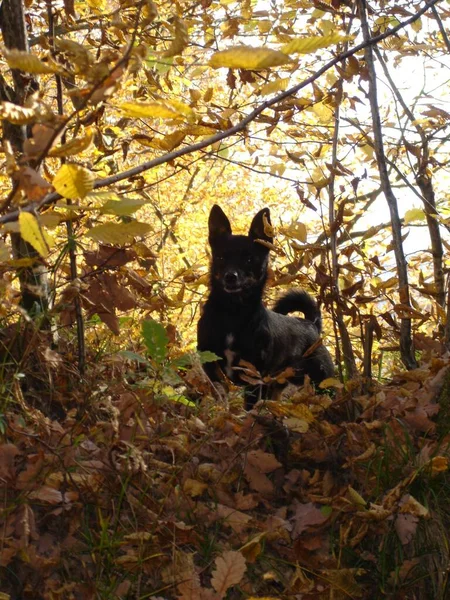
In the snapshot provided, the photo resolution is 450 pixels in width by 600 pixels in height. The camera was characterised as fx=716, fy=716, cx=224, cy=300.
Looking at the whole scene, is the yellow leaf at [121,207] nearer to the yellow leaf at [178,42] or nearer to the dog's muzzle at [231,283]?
the yellow leaf at [178,42]

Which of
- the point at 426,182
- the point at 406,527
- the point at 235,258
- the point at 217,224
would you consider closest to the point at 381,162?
the point at 426,182

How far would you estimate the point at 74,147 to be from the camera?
1.55 metres

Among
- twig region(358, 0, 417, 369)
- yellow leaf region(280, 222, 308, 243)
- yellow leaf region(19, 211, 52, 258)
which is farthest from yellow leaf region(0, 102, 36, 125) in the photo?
twig region(358, 0, 417, 369)

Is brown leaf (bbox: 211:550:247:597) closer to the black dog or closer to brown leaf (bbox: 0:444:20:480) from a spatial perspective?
brown leaf (bbox: 0:444:20:480)

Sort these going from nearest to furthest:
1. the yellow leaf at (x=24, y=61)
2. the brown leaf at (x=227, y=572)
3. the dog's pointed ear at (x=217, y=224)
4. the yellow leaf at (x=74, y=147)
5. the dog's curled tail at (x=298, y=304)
Result: 1. the yellow leaf at (x=24, y=61)
2. the yellow leaf at (x=74, y=147)
3. the brown leaf at (x=227, y=572)
4. the dog's pointed ear at (x=217, y=224)
5. the dog's curled tail at (x=298, y=304)

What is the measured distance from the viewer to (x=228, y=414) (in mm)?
3197

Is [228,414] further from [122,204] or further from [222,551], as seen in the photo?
[122,204]

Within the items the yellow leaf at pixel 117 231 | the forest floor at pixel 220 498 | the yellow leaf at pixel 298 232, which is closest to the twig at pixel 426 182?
the yellow leaf at pixel 298 232

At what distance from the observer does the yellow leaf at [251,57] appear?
4.86 ft

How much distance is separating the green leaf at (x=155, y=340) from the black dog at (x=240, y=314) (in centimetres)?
272

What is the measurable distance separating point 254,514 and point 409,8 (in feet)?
9.88

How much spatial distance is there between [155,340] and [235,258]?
3249 mm

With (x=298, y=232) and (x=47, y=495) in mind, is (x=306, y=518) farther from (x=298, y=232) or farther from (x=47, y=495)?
(x=298, y=232)

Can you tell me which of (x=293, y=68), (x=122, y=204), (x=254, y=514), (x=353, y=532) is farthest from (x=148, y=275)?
(x=122, y=204)
